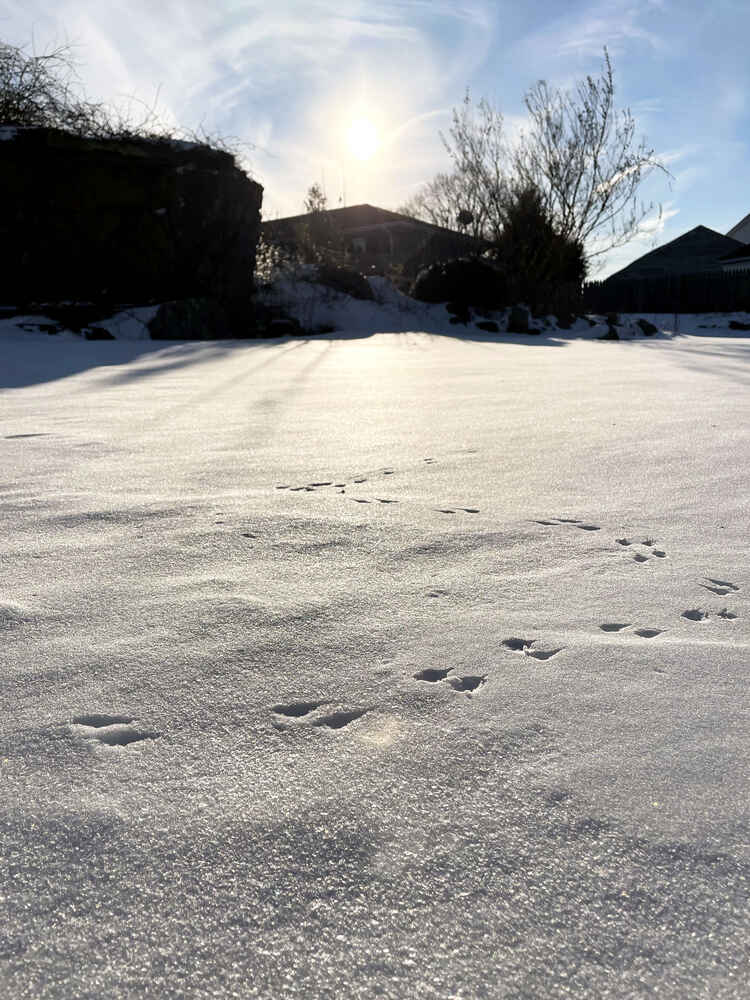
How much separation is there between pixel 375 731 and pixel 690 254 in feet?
84.7

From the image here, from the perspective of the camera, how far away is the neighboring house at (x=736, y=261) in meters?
19.7

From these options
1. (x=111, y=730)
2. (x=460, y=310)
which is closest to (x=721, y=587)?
(x=111, y=730)

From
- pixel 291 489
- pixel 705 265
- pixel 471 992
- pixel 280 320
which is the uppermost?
pixel 705 265

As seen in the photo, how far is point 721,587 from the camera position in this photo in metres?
0.96

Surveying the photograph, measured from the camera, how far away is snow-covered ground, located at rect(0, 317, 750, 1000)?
434 millimetres

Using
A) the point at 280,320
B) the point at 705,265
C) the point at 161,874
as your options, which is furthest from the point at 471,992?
the point at 705,265

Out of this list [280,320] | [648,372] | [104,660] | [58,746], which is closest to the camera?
[58,746]

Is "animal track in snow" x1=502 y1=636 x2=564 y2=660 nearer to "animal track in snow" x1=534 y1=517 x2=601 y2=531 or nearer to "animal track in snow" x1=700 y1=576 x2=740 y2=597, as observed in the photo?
"animal track in snow" x1=700 y1=576 x2=740 y2=597

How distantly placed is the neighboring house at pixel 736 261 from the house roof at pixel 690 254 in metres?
1.56

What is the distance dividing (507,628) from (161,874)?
0.48m

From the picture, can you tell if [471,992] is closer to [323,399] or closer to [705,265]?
[323,399]

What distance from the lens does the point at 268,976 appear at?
42cm

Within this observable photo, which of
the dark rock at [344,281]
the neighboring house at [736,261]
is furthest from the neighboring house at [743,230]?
the dark rock at [344,281]

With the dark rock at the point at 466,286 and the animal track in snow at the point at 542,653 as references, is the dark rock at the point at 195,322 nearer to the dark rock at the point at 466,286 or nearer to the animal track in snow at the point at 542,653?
the dark rock at the point at 466,286
